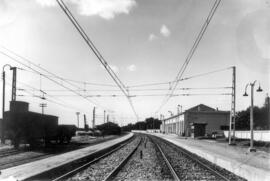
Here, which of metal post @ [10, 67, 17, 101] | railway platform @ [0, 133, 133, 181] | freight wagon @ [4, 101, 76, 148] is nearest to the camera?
railway platform @ [0, 133, 133, 181]

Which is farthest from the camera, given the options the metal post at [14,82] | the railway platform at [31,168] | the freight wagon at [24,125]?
the metal post at [14,82]

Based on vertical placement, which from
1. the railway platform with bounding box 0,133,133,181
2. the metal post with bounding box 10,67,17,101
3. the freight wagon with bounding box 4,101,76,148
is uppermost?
the metal post with bounding box 10,67,17,101

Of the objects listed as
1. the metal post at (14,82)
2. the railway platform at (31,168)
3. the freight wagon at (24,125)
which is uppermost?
the metal post at (14,82)

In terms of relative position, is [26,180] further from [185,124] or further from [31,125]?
[185,124]

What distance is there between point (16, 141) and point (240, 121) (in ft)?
254

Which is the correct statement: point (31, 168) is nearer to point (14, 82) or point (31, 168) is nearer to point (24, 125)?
point (24, 125)

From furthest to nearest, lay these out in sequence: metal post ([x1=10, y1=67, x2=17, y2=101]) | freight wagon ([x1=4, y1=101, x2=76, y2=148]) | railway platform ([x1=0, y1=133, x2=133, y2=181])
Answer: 1. metal post ([x1=10, y1=67, x2=17, y2=101])
2. freight wagon ([x1=4, y1=101, x2=76, y2=148])
3. railway platform ([x1=0, y1=133, x2=133, y2=181])

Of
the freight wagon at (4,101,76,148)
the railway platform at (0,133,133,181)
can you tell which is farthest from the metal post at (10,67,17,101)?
the railway platform at (0,133,133,181)

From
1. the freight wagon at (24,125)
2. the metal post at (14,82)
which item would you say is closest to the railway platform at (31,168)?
the freight wagon at (24,125)

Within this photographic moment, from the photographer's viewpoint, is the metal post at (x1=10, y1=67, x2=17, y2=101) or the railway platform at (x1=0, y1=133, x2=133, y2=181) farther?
the metal post at (x1=10, y1=67, x2=17, y2=101)

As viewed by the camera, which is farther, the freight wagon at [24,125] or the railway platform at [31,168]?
the freight wagon at [24,125]

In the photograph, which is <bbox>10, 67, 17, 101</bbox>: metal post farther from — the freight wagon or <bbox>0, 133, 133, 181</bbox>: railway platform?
<bbox>0, 133, 133, 181</bbox>: railway platform

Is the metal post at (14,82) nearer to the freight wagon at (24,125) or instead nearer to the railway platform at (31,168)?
the freight wagon at (24,125)

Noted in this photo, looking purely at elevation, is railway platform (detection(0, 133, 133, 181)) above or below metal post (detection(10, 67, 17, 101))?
below
